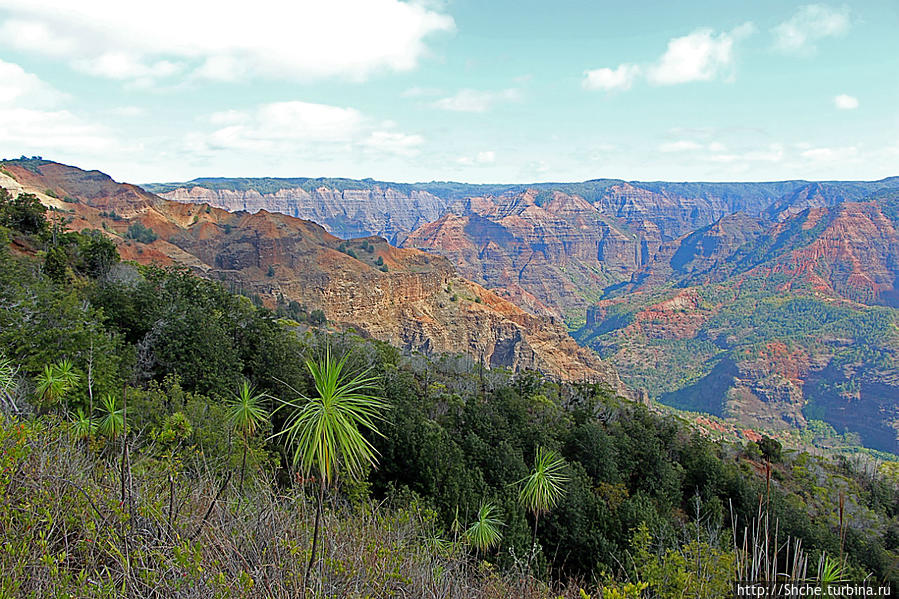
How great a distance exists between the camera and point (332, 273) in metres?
79.9

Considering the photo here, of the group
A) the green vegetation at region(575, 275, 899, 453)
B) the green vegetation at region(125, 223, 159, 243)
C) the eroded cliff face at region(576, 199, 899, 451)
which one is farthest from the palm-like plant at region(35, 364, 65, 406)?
the green vegetation at region(575, 275, 899, 453)

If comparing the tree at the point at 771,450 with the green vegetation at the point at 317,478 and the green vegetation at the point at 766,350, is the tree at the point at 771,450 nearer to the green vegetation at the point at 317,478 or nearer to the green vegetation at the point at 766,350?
the green vegetation at the point at 317,478

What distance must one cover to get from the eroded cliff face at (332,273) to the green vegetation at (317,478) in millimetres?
37850

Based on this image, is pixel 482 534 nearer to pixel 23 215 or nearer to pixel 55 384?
pixel 55 384

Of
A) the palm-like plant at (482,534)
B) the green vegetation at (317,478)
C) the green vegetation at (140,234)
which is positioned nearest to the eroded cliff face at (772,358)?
the green vegetation at (317,478)

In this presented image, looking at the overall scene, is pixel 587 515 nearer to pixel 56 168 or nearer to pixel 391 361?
pixel 391 361

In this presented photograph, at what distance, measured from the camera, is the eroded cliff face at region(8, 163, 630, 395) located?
75062 mm

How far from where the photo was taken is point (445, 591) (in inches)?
274

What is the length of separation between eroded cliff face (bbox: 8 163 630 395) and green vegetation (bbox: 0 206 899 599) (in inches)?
1490

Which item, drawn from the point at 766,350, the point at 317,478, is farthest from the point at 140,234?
the point at 766,350

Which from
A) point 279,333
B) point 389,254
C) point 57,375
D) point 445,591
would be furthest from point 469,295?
point 445,591

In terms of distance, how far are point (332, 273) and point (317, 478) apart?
7442 centimetres

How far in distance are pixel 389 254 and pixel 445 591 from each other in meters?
93.3

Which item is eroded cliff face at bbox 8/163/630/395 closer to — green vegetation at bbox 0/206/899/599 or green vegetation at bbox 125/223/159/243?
green vegetation at bbox 125/223/159/243
